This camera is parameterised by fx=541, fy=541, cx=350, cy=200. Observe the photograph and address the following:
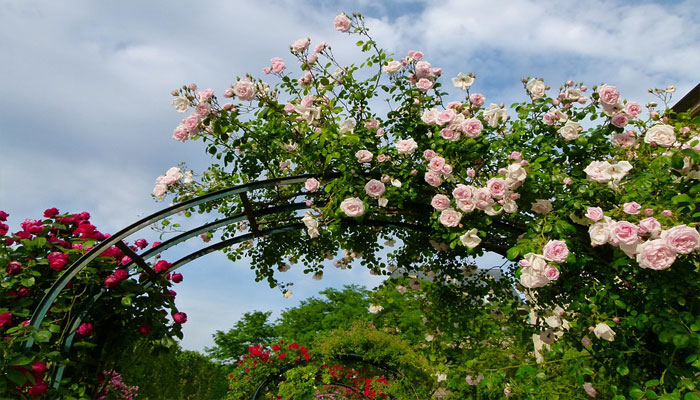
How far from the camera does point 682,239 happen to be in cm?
278

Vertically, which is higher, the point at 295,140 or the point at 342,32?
the point at 342,32

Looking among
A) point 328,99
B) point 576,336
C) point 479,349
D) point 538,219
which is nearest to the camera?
point 538,219

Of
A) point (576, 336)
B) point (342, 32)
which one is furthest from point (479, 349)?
point (342, 32)

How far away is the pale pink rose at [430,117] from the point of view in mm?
3799

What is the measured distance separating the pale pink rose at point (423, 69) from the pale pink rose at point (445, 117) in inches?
18.4

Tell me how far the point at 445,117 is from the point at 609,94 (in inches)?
45.6

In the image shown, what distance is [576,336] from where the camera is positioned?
3852mm

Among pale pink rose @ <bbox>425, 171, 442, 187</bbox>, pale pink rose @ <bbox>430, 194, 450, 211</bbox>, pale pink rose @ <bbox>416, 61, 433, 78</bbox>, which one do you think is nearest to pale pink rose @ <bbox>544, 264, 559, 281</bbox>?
pale pink rose @ <bbox>430, 194, 450, 211</bbox>

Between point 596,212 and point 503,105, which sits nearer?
point 596,212

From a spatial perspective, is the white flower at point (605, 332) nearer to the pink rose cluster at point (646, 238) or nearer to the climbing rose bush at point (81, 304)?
the pink rose cluster at point (646, 238)

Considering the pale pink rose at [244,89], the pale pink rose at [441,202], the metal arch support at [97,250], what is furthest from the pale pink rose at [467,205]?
the pale pink rose at [244,89]

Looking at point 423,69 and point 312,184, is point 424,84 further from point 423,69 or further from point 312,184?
point 312,184

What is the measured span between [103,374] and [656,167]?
4.06 m

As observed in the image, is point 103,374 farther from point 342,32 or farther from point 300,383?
point 300,383
